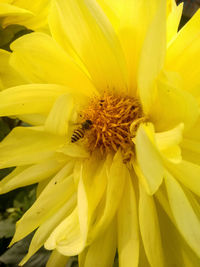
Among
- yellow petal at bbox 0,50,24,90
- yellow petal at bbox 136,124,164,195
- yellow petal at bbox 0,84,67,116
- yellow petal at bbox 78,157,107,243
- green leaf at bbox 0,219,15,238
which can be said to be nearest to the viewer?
yellow petal at bbox 136,124,164,195

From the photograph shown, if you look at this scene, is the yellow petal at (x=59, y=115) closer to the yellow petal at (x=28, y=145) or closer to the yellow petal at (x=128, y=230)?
the yellow petal at (x=28, y=145)

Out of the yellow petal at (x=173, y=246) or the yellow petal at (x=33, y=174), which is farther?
the yellow petal at (x=33, y=174)

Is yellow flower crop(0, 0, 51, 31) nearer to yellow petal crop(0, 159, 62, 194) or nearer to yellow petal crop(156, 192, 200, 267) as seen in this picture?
yellow petal crop(0, 159, 62, 194)

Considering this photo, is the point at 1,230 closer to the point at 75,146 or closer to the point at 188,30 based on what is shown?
the point at 75,146

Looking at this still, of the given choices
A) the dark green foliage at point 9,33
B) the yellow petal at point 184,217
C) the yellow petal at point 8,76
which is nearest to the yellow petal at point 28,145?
the yellow petal at point 8,76

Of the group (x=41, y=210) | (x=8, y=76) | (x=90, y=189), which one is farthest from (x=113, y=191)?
(x=8, y=76)

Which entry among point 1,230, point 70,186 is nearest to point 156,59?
point 70,186

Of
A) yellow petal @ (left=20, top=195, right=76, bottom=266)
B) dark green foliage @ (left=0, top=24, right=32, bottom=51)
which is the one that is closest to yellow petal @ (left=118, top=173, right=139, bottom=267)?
yellow petal @ (left=20, top=195, right=76, bottom=266)
